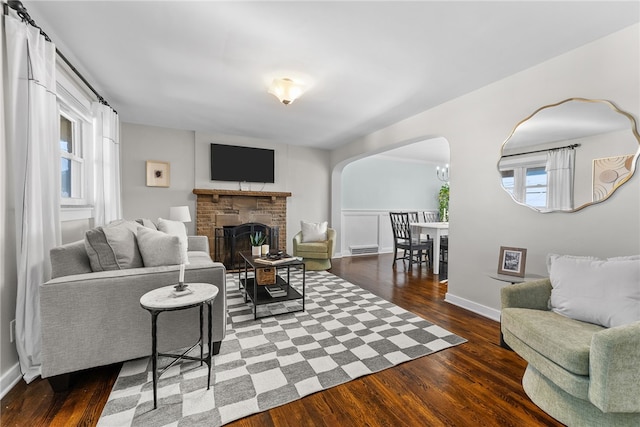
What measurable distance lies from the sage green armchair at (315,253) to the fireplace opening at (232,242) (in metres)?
1.02

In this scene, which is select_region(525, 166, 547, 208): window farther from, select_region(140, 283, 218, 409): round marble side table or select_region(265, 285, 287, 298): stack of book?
select_region(140, 283, 218, 409): round marble side table

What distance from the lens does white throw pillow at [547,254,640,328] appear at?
4.75 feet

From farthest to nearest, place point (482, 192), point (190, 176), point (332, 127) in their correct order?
point (190, 176), point (332, 127), point (482, 192)

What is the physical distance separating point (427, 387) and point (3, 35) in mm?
3392

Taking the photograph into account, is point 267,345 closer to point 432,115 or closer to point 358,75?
point 358,75

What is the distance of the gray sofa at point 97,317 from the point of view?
1500 millimetres

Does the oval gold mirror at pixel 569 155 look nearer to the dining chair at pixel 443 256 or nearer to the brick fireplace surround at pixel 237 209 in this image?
the dining chair at pixel 443 256

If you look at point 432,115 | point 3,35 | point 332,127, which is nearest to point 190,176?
point 332,127

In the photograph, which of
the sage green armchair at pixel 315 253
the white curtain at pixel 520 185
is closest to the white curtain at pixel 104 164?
the sage green armchair at pixel 315 253

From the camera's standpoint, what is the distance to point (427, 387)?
5.38ft

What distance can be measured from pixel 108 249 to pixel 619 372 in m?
2.82

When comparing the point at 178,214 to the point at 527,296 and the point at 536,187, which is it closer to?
the point at 527,296

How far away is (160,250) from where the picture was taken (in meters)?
1.90

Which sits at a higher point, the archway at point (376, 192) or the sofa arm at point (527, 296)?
the archway at point (376, 192)
